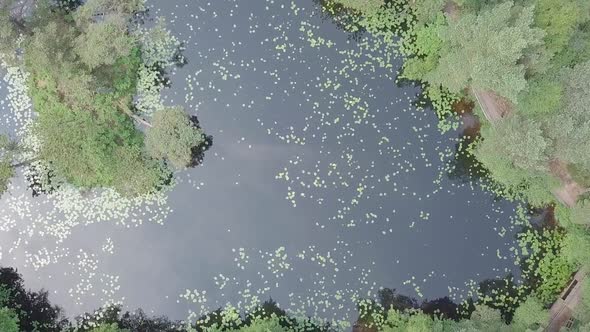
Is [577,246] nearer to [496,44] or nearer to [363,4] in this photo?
[496,44]

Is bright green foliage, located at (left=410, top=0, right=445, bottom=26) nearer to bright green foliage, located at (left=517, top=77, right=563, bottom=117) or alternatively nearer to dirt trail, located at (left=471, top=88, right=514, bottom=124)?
dirt trail, located at (left=471, top=88, right=514, bottom=124)

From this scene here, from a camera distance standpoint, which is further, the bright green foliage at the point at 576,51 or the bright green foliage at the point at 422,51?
the bright green foliage at the point at 422,51

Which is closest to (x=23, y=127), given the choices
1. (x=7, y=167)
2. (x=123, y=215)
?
(x=7, y=167)

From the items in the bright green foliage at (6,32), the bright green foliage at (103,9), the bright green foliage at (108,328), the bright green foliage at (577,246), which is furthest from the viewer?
the bright green foliage at (108,328)

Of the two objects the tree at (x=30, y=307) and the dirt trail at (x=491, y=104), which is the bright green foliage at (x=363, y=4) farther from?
the tree at (x=30, y=307)

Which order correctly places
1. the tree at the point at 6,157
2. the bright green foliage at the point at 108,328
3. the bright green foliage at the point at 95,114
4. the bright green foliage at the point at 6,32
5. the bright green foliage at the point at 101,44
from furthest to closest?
the bright green foliage at the point at 108,328 → the tree at the point at 6,157 → the bright green foliage at the point at 95,114 → the bright green foliage at the point at 101,44 → the bright green foliage at the point at 6,32

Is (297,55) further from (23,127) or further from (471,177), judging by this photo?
(23,127)

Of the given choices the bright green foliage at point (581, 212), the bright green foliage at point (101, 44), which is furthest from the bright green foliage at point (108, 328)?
the bright green foliage at point (581, 212)

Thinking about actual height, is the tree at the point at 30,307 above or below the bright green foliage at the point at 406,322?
above
